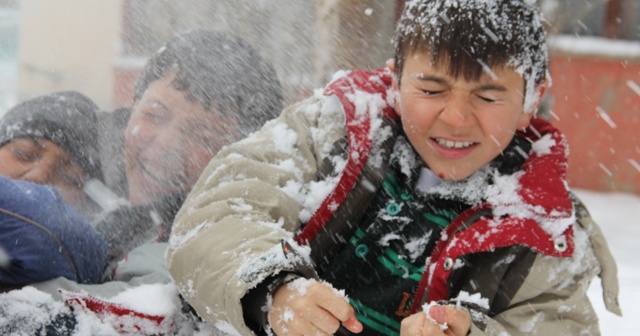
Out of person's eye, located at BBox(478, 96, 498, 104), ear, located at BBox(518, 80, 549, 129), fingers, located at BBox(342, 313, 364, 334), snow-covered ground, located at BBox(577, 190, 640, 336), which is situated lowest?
snow-covered ground, located at BBox(577, 190, 640, 336)

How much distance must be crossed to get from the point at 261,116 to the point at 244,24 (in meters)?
1.99

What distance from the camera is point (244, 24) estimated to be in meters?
4.23

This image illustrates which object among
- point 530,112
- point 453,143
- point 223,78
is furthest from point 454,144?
point 223,78

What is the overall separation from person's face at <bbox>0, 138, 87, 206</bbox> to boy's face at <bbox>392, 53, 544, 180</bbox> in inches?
48.5

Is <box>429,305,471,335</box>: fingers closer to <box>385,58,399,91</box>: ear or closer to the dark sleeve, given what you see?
the dark sleeve

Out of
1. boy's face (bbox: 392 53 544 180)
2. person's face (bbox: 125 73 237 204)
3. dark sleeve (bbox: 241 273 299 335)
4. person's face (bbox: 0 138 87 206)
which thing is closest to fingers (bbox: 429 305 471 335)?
dark sleeve (bbox: 241 273 299 335)

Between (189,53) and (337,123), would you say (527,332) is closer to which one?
(337,123)

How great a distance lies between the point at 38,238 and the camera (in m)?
1.58

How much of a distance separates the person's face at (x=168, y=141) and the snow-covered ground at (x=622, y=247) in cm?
130

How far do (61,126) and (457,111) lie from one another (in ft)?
4.74

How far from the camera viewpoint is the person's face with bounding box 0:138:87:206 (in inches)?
90.6

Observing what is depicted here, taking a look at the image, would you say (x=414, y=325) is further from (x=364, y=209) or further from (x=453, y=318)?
(x=364, y=209)

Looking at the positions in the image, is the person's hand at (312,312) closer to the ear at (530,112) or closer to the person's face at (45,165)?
the ear at (530,112)

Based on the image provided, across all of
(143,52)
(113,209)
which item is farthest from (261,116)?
(143,52)
